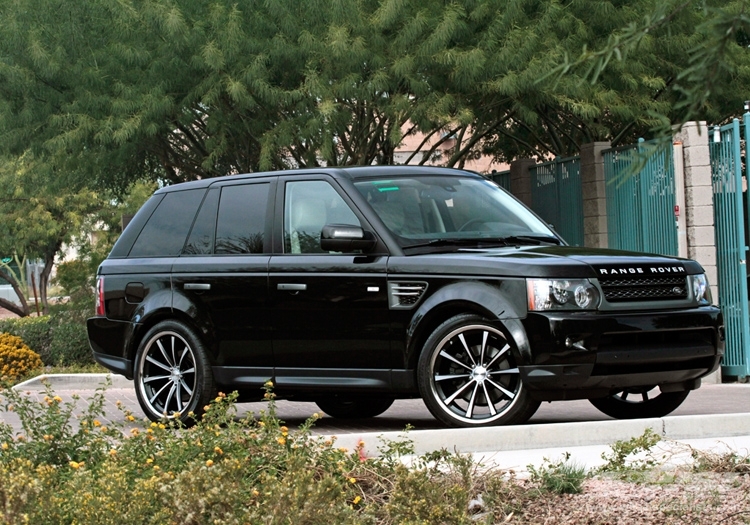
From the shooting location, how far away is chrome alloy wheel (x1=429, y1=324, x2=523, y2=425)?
363 inches

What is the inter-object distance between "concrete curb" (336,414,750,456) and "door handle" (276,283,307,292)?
2122mm

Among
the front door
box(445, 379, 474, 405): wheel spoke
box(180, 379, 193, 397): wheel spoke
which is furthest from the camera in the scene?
box(180, 379, 193, 397): wheel spoke

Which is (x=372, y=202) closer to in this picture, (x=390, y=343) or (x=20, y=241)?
(x=390, y=343)

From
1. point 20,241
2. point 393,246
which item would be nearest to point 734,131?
point 393,246

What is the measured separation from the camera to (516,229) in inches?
412

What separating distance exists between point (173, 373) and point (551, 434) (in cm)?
374

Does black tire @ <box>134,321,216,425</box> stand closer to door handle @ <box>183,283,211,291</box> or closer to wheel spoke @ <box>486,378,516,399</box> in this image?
door handle @ <box>183,283,211,291</box>

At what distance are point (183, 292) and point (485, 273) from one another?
2856mm

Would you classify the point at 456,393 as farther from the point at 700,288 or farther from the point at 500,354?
the point at 700,288

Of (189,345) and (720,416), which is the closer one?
(720,416)

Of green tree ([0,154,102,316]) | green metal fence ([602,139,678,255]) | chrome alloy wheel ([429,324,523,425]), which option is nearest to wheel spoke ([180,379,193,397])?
chrome alloy wheel ([429,324,523,425])

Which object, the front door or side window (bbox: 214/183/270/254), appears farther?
side window (bbox: 214/183/270/254)

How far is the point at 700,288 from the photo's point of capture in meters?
9.91

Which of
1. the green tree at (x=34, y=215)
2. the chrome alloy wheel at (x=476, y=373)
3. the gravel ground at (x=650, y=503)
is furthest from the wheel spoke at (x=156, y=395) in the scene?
the green tree at (x=34, y=215)
